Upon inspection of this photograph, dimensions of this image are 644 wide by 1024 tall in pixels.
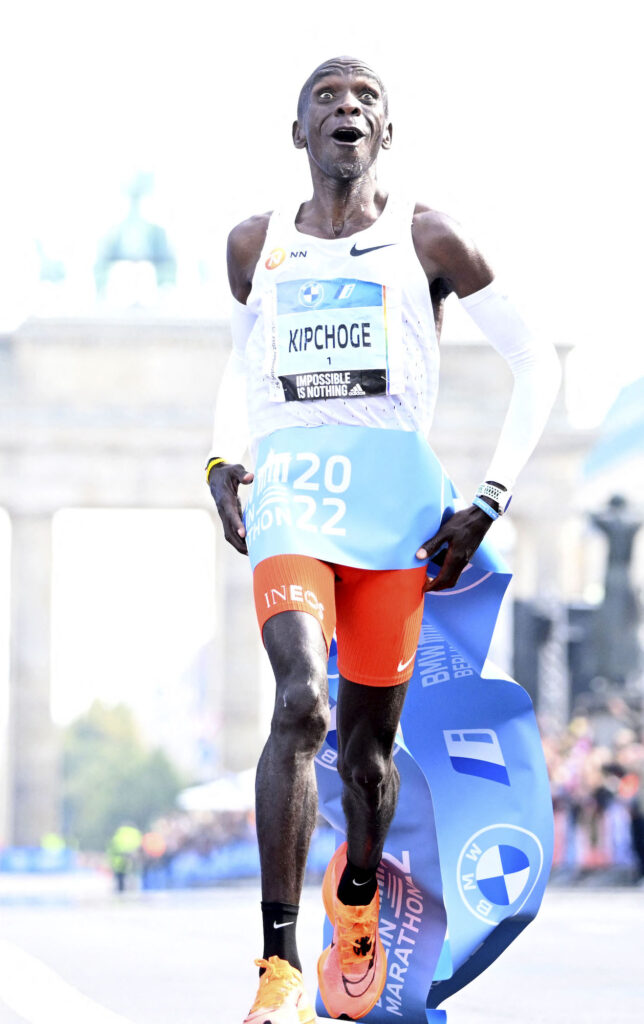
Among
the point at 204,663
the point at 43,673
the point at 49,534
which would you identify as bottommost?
the point at 204,663

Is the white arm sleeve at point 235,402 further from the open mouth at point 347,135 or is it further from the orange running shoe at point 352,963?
the orange running shoe at point 352,963

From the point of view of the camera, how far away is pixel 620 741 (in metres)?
20.1

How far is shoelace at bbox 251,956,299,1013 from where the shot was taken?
4.07 meters

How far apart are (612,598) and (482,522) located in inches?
807

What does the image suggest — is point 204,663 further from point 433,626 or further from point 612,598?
point 433,626

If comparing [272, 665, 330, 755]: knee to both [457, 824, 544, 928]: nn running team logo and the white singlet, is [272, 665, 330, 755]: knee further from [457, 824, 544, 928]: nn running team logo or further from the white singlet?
[457, 824, 544, 928]: nn running team logo

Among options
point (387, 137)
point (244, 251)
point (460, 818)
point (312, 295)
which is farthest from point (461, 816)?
point (387, 137)

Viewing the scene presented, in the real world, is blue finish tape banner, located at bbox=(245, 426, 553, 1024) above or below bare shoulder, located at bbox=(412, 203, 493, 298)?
below

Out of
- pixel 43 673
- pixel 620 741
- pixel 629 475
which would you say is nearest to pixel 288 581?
pixel 620 741

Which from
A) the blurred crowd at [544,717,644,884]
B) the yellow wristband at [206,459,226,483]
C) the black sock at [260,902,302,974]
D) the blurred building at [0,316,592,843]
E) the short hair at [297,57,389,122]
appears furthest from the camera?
the blurred building at [0,316,592,843]

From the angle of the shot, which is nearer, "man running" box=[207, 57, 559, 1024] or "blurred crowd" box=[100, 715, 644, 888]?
"man running" box=[207, 57, 559, 1024]

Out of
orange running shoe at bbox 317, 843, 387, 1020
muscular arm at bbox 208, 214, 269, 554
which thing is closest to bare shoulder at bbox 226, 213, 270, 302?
muscular arm at bbox 208, 214, 269, 554

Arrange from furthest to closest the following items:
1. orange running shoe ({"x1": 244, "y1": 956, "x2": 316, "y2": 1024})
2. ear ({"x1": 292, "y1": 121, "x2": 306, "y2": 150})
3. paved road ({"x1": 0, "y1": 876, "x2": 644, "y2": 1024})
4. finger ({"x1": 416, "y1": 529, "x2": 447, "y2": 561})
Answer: paved road ({"x1": 0, "y1": 876, "x2": 644, "y2": 1024}), ear ({"x1": 292, "y1": 121, "x2": 306, "y2": 150}), finger ({"x1": 416, "y1": 529, "x2": 447, "y2": 561}), orange running shoe ({"x1": 244, "y1": 956, "x2": 316, "y2": 1024})

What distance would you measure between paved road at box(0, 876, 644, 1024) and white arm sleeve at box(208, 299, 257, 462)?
1.30 m
